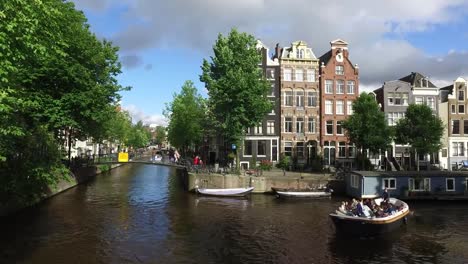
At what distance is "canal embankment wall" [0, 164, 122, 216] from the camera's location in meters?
33.5

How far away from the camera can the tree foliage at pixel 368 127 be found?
51.6 meters

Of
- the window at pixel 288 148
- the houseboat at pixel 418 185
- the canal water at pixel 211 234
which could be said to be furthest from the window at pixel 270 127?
the canal water at pixel 211 234

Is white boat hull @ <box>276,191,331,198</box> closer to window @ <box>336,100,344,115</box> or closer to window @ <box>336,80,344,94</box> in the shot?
window @ <box>336,100,344,115</box>

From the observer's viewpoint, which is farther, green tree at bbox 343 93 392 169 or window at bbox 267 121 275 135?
window at bbox 267 121 275 135

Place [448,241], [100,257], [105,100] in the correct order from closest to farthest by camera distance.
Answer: [100,257] < [448,241] < [105,100]

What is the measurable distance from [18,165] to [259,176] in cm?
2574

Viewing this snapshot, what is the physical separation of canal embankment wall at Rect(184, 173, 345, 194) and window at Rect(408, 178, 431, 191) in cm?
719

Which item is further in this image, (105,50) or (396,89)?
(396,89)

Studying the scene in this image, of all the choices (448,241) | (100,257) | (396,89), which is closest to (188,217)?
(100,257)

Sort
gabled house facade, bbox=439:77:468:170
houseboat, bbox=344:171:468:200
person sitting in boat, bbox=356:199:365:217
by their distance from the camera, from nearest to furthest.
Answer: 1. person sitting in boat, bbox=356:199:365:217
2. houseboat, bbox=344:171:468:200
3. gabled house facade, bbox=439:77:468:170

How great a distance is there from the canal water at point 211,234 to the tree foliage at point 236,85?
12.6 meters

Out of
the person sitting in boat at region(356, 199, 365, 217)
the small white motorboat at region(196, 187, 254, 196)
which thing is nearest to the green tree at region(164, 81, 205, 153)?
the small white motorboat at region(196, 187, 254, 196)

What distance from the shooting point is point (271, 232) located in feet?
96.6

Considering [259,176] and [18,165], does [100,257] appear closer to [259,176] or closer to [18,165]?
[18,165]
